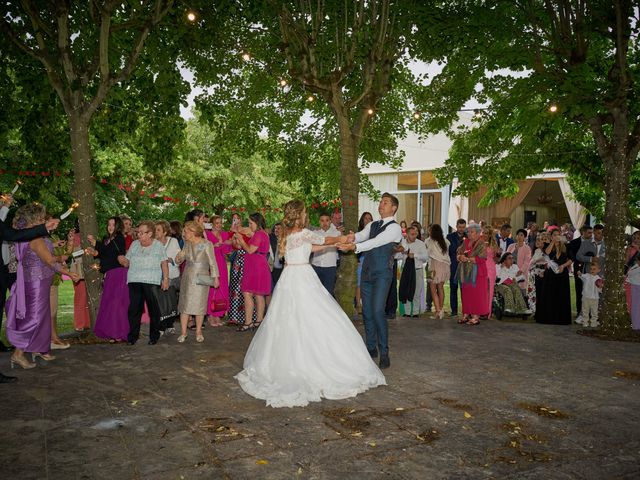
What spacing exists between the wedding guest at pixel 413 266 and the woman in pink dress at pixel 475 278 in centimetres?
119

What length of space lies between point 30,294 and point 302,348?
11.6 ft

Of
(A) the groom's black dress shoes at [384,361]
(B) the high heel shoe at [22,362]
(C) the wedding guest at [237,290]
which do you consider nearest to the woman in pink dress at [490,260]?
(A) the groom's black dress shoes at [384,361]

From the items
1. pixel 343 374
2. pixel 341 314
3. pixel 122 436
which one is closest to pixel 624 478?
pixel 343 374

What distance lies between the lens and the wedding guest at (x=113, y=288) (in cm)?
859

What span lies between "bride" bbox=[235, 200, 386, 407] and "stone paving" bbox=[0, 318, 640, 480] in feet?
0.65

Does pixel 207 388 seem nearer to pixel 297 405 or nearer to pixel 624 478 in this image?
pixel 297 405

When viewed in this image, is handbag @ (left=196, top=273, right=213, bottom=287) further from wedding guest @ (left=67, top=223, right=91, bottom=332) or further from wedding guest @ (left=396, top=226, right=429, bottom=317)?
wedding guest @ (left=396, top=226, right=429, bottom=317)

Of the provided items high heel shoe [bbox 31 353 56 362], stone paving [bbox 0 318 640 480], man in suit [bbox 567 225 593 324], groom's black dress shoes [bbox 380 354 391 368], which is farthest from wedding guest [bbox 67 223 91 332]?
man in suit [bbox 567 225 593 324]

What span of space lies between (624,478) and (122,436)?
3937 millimetres

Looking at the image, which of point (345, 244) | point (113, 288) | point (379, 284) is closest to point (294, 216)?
point (345, 244)

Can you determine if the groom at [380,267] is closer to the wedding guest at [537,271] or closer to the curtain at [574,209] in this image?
the wedding guest at [537,271]

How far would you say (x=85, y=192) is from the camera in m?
8.79

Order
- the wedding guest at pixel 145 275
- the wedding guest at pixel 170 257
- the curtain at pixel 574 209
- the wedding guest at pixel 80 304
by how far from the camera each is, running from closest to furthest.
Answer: the wedding guest at pixel 145 275
the wedding guest at pixel 170 257
the wedding guest at pixel 80 304
the curtain at pixel 574 209

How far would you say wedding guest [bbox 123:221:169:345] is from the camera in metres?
8.34
